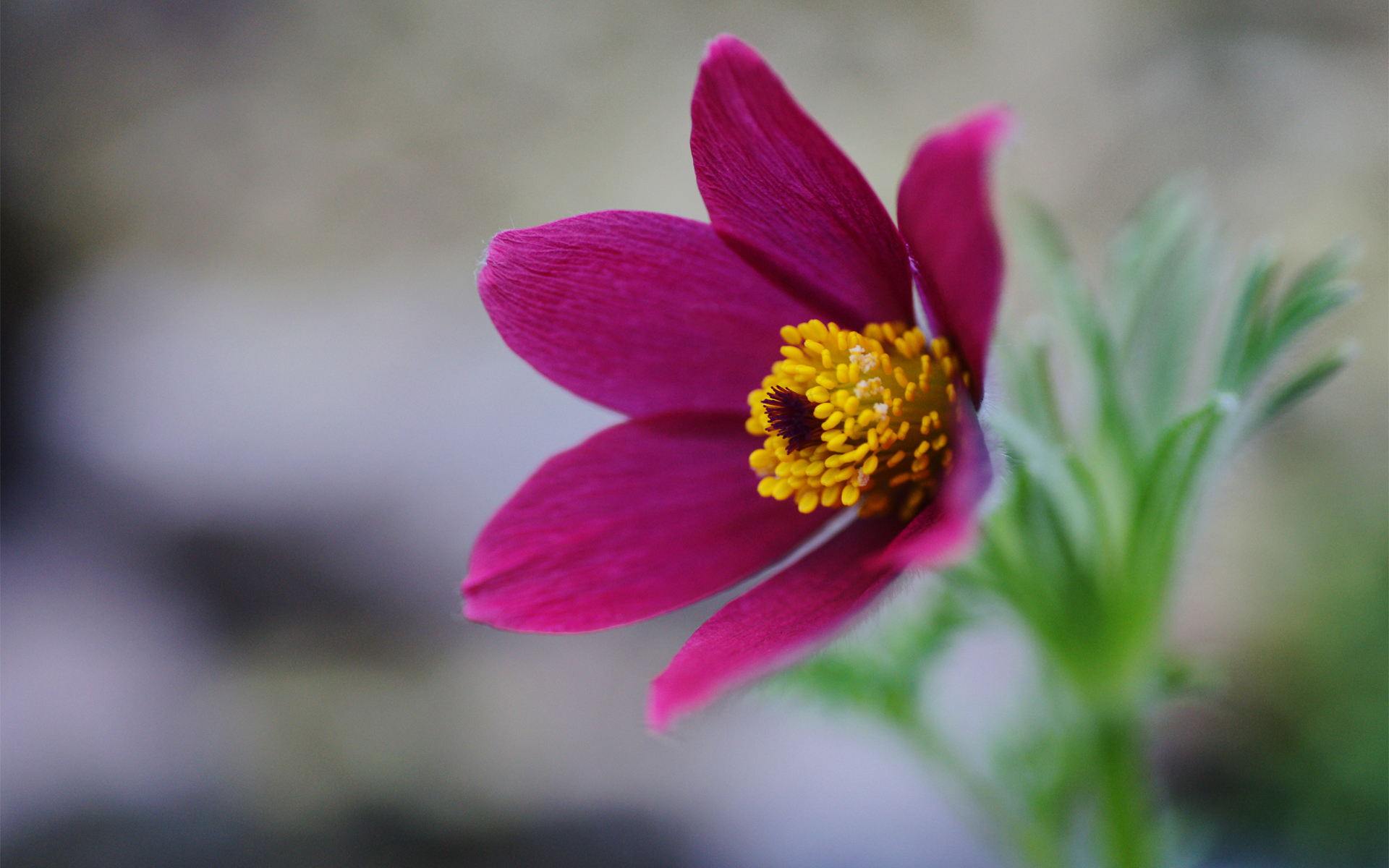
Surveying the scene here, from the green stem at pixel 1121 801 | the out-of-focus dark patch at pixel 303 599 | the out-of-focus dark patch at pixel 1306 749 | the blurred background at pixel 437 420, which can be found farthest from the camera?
the out-of-focus dark patch at pixel 303 599

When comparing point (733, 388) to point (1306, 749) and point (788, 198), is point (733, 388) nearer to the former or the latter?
point (788, 198)

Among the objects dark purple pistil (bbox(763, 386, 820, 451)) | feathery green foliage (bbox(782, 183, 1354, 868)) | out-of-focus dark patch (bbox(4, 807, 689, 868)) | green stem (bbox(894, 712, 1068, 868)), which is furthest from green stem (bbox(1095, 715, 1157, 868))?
out-of-focus dark patch (bbox(4, 807, 689, 868))

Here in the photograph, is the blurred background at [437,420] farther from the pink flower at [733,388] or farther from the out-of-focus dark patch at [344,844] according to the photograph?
the pink flower at [733,388]

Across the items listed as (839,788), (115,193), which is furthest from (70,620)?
(839,788)

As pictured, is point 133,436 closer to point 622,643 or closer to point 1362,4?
point 622,643

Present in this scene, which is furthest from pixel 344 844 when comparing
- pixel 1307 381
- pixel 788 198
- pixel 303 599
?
pixel 1307 381

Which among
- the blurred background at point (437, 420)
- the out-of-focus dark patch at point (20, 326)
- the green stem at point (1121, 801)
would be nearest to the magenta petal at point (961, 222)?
the green stem at point (1121, 801)
